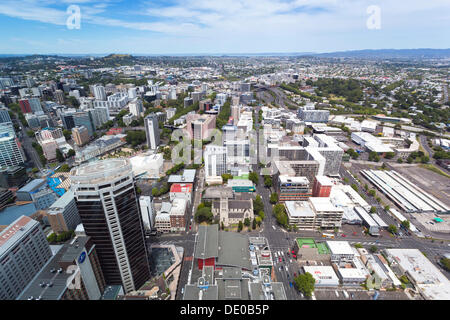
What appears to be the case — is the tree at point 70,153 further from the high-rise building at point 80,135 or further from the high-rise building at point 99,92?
the high-rise building at point 99,92

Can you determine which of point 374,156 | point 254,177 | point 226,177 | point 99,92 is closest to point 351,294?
point 254,177

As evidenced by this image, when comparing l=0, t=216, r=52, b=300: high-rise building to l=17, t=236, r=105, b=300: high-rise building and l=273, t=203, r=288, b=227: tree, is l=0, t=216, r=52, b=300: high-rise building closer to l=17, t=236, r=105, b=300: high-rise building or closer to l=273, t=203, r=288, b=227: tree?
l=17, t=236, r=105, b=300: high-rise building

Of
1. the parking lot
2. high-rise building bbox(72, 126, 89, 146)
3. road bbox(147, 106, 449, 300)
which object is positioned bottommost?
the parking lot

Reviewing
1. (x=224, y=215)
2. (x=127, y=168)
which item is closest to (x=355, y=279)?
(x=224, y=215)

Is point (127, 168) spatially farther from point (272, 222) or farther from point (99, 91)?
point (99, 91)

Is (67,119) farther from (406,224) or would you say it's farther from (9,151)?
(406,224)

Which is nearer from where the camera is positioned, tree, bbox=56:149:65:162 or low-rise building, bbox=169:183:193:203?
low-rise building, bbox=169:183:193:203

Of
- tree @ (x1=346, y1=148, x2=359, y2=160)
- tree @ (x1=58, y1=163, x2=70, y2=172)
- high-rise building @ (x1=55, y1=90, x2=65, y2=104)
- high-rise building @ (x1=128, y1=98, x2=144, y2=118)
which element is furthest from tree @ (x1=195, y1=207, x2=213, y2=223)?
high-rise building @ (x1=55, y1=90, x2=65, y2=104)
